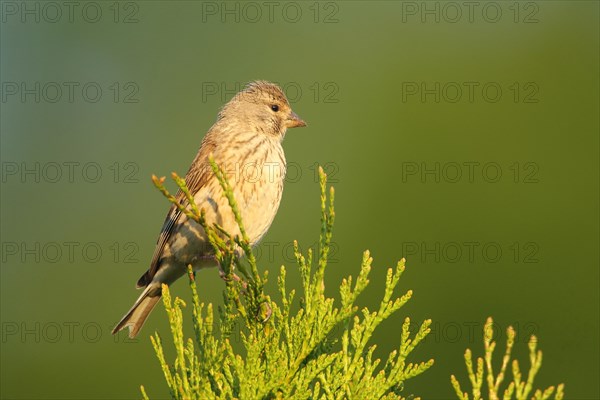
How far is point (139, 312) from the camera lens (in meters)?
4.55

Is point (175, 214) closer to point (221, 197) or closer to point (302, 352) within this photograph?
point (221, 197)

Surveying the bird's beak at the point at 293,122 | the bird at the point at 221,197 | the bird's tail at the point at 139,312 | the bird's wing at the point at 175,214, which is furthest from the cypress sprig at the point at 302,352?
the bird's beak at the point at 293,122

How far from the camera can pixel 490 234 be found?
6.82m

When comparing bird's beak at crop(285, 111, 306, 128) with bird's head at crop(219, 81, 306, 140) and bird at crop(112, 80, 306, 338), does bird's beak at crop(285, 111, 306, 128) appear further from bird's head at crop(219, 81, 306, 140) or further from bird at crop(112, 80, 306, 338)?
bird at crop(112, 80, 306, 338)

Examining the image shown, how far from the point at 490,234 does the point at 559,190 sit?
931 mm

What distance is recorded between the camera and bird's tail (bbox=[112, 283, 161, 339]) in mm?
4453

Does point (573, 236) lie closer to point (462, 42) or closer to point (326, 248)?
point (462, 42)

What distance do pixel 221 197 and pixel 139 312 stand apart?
3.00 feet

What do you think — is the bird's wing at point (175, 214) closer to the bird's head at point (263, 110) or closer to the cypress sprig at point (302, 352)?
the bird's head at point (263, 110)

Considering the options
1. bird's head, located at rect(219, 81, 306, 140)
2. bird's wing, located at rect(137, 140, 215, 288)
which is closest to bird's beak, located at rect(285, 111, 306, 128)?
bird's head, located at rect(219, 81, 306, 140)

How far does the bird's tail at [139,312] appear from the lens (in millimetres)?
4453

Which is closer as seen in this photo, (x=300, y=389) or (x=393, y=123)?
(x=300, y=389)

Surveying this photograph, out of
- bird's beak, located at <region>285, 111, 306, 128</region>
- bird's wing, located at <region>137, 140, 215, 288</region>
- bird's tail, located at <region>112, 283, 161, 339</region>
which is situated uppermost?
bird's beak, located at <region>285, 111, 306, 128</region>

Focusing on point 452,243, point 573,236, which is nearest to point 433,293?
point 452,243
